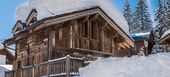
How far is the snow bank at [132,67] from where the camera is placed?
1427cm

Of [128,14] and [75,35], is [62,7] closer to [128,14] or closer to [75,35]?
[75,35]

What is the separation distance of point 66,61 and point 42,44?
4.62 meters

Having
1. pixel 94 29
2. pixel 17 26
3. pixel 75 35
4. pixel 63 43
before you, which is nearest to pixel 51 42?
pixel 63 43

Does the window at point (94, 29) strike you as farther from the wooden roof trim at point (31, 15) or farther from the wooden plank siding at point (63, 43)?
the wooden roof trim at point (31, 15)

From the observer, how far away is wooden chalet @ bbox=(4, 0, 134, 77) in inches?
748

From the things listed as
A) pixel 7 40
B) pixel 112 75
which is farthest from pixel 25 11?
pixel 112 75

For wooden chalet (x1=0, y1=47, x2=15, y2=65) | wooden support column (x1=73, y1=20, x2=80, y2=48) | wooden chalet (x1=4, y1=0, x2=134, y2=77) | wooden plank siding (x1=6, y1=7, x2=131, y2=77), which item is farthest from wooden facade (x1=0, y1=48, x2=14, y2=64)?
wooden support column (x1=73, y1=20, x2=80, y2=48)

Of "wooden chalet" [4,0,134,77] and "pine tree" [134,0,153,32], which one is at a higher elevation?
"pine tree" [134,0,153,32]

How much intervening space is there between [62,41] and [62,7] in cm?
226

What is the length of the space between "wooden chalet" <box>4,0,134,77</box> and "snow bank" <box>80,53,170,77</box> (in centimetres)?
210

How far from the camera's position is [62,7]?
22125 mm

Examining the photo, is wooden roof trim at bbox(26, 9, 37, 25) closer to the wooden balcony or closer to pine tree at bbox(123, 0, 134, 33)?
the wooden balcony

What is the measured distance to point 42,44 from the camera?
2209 cm

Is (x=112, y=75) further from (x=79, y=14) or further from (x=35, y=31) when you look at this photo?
(x=35, y=31)
